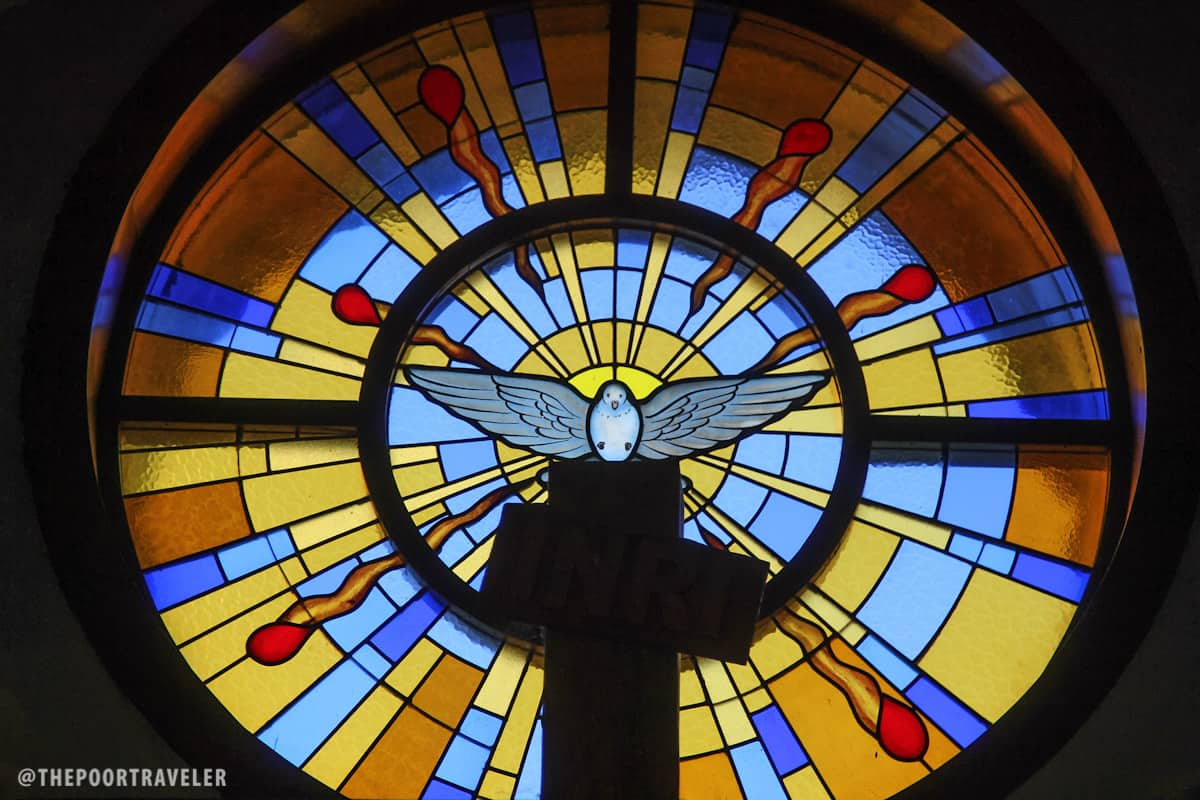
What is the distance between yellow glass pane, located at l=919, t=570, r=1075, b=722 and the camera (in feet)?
11.6

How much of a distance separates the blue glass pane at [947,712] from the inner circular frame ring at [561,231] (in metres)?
0.39

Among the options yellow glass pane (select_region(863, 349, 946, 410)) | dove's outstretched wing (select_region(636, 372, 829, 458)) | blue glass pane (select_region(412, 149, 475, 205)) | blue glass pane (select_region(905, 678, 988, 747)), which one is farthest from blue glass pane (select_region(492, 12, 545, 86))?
blue glass pane (select_region(905, 678, 988, 747))

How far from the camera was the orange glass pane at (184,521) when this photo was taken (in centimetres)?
364

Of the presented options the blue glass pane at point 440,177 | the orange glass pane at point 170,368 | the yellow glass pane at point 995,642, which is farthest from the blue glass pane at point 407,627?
the yellow glass pane at point 995,642

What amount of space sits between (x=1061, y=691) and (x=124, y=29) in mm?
2924

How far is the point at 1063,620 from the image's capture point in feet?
11.8

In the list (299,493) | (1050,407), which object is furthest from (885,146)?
(299,493)

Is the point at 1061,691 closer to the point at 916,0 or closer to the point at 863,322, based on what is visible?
the point at 863,322

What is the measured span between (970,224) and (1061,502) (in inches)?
32.2

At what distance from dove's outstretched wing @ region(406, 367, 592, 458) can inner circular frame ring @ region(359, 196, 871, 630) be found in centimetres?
18

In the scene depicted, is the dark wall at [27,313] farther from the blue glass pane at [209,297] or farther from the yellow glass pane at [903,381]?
the yellow glass pane at [903,381]

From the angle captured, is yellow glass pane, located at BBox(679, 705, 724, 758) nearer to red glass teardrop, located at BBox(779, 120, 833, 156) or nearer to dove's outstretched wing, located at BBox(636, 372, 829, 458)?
dove's outstretched wing, located at BBox(636, 372, 829, 458)

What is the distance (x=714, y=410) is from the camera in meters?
3.71

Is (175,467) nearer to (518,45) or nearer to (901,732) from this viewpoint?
(518,45)
